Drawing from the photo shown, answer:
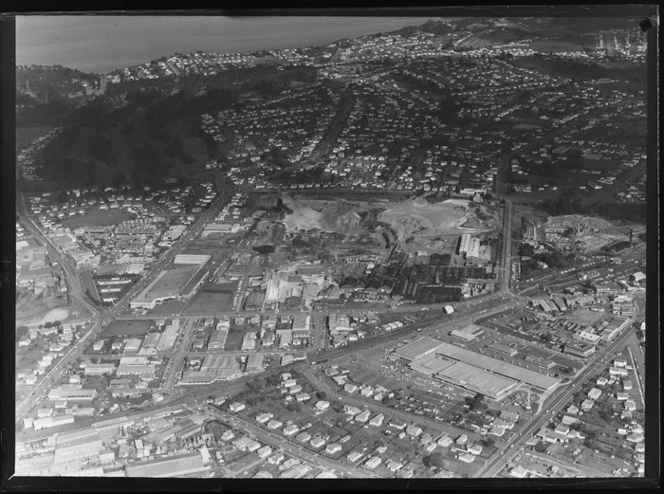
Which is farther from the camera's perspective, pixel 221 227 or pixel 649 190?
pixel 221 227

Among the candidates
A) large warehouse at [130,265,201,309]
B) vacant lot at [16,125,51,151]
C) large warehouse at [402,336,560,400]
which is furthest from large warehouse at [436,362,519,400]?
vacant lot at [16,125,51,151]

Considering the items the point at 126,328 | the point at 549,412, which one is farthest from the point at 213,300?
the point at 549,412

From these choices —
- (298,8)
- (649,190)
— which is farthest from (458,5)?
(649,190)

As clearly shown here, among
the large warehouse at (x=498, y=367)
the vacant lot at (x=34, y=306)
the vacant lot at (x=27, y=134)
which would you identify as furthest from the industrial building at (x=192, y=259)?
the large warehouse at (x=498, y=367)

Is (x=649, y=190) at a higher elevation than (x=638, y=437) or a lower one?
higher

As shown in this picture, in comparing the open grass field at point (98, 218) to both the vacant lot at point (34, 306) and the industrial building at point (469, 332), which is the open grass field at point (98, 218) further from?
the industrial building at point (469, 332)

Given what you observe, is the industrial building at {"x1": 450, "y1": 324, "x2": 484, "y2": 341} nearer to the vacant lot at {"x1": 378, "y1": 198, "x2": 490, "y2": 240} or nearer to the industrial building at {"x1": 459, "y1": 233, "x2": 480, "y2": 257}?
the industrial building at {"x1": 459, "y1": 233, "x2": 480, "y2": 257}

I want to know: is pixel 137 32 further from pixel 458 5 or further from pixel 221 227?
pixel 458 5

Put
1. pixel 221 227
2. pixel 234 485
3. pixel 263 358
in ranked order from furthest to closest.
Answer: pixel 221 227 → pixel 263 358 → pixel 234 485
